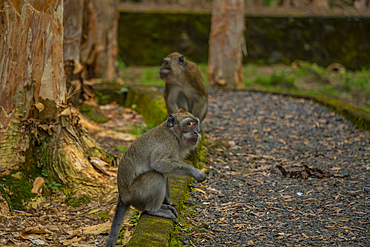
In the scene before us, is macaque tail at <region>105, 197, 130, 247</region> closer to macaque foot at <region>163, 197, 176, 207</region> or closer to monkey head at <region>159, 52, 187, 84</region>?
macaque foot at <region>163, 197, 176, 207</region>

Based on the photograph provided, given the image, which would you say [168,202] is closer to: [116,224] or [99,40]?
[116,224]

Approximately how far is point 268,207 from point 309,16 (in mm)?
12143

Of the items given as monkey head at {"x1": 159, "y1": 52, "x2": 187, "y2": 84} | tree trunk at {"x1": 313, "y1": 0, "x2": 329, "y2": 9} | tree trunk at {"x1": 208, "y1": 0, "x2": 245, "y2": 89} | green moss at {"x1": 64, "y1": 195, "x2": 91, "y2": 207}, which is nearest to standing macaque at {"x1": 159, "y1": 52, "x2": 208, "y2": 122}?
monkey head at {"x1": 159, "y1": 52, "x2": 187, "y2": 84}

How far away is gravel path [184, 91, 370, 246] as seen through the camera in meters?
3.79

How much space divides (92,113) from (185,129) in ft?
14.8

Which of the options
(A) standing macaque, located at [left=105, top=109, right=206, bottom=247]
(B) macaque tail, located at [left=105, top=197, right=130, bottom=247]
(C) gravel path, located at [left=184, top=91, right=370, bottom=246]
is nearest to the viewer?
(B) macaque tail, located at [left=105, top=197, right=130, bottom=247]

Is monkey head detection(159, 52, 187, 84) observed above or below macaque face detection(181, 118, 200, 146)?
above

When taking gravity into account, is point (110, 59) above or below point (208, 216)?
above

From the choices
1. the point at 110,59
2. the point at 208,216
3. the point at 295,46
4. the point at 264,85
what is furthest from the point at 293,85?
the point at 208,216

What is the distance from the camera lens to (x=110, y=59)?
1002cm

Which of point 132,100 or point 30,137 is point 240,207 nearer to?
point 30,137

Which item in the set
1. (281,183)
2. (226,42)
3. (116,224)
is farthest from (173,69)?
(226,42)

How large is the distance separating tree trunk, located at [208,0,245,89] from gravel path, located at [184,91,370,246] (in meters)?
2.82

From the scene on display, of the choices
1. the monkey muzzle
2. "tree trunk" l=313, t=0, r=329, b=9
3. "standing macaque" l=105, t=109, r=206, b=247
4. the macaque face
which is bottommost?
"standing macaque" l=105, t=109, r=206, b=247
